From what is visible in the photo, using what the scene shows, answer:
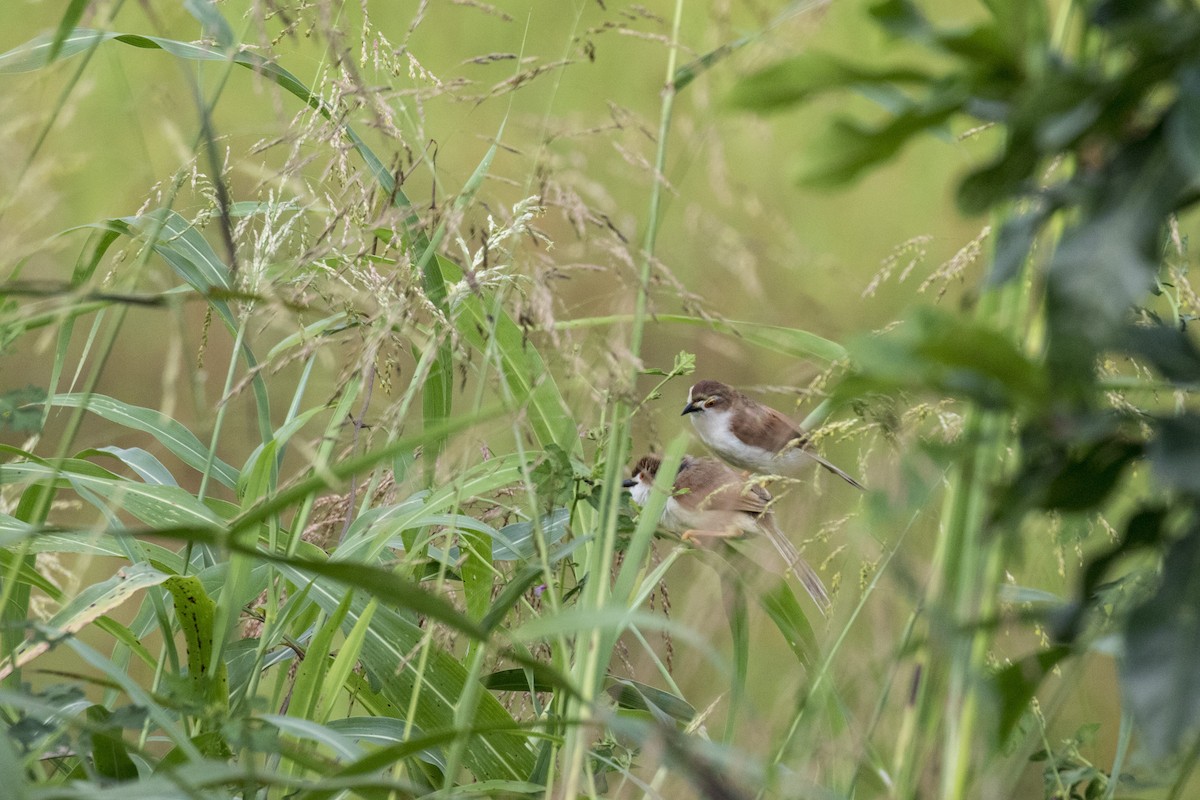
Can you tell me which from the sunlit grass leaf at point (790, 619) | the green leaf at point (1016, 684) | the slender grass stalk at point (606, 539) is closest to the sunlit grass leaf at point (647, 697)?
the sunlit grass leaf at point (790, 619)

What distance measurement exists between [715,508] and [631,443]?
1037mm

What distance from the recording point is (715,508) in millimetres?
2377

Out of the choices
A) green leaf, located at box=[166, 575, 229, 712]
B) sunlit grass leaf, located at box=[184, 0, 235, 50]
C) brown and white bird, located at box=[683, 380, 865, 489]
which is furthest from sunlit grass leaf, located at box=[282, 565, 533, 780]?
brown and white bird, located at box=[683, 380, 865, 489]

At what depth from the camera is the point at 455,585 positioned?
5.76 feet

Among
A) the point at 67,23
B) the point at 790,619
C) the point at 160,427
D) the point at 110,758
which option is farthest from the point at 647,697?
the point at 67,23

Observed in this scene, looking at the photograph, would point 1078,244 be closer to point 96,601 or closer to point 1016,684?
point 1016,684

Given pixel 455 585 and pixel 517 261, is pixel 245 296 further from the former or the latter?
pixel 455 585

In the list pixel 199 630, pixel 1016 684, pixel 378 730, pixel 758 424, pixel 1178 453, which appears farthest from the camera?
pixel 758 424

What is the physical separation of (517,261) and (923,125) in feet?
3.13

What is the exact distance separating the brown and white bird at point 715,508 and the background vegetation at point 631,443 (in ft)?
0.53

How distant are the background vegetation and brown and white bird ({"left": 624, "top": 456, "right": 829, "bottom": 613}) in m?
0.16

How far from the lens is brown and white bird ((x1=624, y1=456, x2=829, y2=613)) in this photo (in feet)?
6.62

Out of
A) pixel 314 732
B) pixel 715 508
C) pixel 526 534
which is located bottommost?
pixel 715 508

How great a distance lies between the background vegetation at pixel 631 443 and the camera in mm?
566
